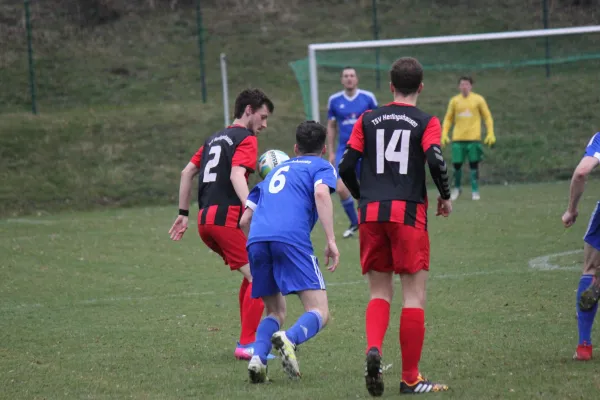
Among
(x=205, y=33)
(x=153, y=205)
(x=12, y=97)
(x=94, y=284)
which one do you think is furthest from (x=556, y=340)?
(x=205, y=33)

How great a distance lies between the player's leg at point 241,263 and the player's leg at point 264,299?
1.98 feet

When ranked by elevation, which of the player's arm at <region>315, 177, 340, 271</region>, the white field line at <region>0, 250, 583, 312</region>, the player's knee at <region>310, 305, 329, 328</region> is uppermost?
the player's arm at <region>315, 177, 340, 271</region>

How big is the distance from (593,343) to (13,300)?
5.64m

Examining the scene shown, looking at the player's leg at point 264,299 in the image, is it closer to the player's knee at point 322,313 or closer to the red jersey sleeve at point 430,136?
the player's knee at point 322,313

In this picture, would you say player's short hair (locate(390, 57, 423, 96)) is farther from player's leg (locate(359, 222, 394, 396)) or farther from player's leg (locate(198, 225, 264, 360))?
player's leg (locate(198, 225, 264, 360))

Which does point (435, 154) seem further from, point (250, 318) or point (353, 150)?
point (250, 318)

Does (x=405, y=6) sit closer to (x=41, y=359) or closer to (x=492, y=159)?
(x=492, y=159)

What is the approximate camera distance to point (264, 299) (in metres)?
6.11

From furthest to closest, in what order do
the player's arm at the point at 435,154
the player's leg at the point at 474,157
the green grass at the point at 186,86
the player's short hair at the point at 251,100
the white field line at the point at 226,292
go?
the green grass at the point at 186,86 < the player's leg at the point at 474,157 < the white field line at the point at 226,292 < the player's short hair at the point at 251,100 < the player's arm at the point at 435,154

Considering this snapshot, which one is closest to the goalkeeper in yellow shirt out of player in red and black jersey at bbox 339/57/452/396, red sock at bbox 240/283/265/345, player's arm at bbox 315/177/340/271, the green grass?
the green grass

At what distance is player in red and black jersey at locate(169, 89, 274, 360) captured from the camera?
21.9ft

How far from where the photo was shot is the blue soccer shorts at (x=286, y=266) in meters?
5.79

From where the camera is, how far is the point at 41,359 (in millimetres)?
6727

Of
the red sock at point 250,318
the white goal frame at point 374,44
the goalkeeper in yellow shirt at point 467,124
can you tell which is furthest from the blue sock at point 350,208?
the red sock at point 250,318
